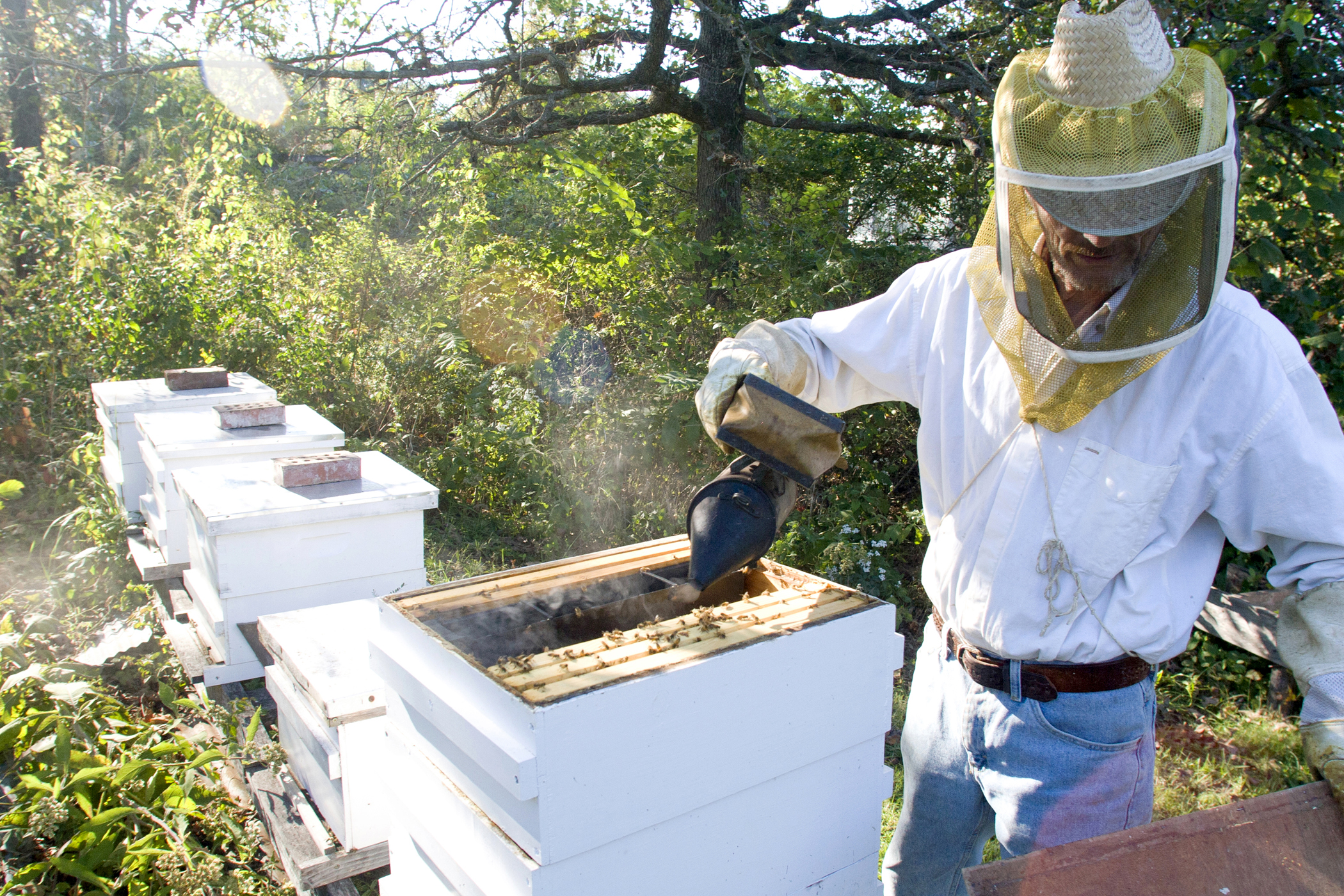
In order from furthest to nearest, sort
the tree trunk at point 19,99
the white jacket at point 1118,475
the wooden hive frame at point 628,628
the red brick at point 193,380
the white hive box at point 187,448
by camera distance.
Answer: the tree trunk at point 19,99, the red brick at point 193,380, the white hive box at point 187,448, the white jacket at point 1118,475, the wooden hive frame at point 628,628

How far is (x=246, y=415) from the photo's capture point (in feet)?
12.1

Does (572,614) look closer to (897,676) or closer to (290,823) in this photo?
(290,823)

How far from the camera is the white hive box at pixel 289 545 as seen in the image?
2.71 meters

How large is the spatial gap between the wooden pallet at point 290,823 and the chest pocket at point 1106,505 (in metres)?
1.77

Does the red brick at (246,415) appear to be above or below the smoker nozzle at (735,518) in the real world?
below

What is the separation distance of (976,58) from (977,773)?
448 centimetres

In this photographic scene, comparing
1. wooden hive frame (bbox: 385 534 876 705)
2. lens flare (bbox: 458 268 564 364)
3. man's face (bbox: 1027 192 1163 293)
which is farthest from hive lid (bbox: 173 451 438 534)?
lens flare (bbox: 458 268 564 364)

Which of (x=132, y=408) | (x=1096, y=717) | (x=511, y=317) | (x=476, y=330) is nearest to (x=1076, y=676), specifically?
(x=1096, y=717)

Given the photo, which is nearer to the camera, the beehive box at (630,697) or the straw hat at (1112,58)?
the beehive box at (630,697)

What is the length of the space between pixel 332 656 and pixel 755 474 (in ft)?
4.06

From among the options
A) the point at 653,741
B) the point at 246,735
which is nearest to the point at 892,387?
the point at 653,741

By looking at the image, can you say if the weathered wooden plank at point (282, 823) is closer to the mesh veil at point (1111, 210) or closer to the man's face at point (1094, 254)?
the mesh veil at point (1111, 210)

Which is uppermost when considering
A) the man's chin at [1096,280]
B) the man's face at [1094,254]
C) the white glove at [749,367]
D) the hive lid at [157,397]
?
the man's face at [1094,254]

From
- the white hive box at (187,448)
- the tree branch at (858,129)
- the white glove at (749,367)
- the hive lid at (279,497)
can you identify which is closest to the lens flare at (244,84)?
the white hive box at (187,448)
